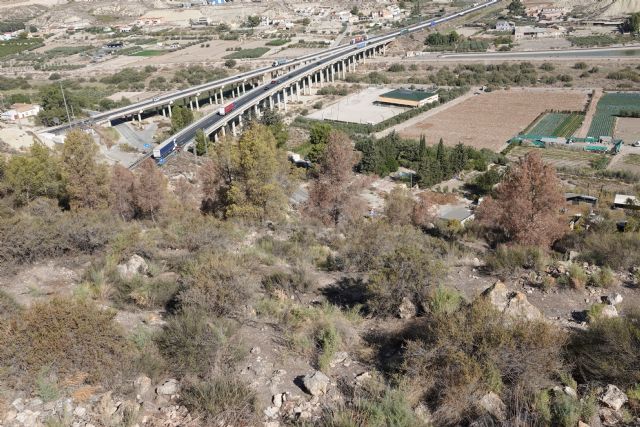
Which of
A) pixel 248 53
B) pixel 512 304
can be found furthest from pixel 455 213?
pixel 248 53

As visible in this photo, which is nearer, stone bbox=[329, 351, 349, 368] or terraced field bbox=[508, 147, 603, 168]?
stone bbox=[329, 351, 349, 368]

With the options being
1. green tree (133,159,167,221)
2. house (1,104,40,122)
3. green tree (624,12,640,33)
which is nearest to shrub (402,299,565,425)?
green tree (133,159,167,221)

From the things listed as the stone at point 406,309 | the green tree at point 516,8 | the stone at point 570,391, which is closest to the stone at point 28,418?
the stone at point 406,309

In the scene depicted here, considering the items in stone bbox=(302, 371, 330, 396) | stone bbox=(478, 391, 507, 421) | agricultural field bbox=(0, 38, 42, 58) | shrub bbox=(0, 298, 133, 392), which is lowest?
stone bbox=(302, 371, 330, 396)

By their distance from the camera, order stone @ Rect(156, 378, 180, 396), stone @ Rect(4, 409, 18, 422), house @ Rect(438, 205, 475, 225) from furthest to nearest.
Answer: house @ Rect(438, 205, 475, 225), stone @ Rect(156, 378, 180, 396), stone @ Rect(4, 409, 18, 422)

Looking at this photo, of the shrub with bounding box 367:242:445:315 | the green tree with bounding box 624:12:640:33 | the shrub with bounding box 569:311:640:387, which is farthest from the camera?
the green tree with bounding box 624:12:640:33

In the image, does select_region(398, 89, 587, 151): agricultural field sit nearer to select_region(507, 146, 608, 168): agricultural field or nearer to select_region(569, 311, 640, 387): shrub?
select_region(507, 146, 608, 168): agricultural field

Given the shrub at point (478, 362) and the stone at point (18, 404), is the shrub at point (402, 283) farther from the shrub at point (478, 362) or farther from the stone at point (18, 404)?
the stone at point (18, 404)
